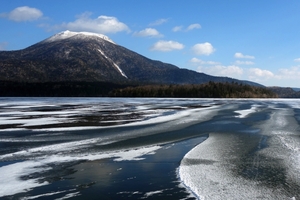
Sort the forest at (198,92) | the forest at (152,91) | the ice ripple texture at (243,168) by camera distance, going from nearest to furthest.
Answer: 1. the ice ripple texture at (243,168)
2. the forest at (198,92)
3. the forest at (152,91)

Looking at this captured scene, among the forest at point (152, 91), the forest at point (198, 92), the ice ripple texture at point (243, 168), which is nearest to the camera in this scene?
the ice ripple texture at point (243, 168)

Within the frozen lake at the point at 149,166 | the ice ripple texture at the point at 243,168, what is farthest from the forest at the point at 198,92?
the ice ripple texture at the point at 243,168

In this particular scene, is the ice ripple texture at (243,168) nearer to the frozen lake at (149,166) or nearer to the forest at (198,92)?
the frozen lake at (149,166)

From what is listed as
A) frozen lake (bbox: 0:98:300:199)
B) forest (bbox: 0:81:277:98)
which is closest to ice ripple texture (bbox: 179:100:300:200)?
frozen lake (bbox: 0:98:300:199)

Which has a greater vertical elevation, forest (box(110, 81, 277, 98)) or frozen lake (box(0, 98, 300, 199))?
forest (box(110, 81, 277, 98))

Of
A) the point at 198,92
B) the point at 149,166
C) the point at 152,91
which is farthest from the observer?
the point at 152,91

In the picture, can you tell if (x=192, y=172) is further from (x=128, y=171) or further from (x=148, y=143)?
(x=148, y=143)

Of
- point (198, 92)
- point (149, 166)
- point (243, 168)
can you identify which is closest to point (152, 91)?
point (198, 92)

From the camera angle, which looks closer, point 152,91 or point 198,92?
point 198,92

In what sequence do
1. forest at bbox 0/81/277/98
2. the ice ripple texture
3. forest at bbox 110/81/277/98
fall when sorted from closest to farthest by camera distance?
the ice ripple texture < forest at bbox 110/81/277/98 < forest at bbox 0/81/277/98

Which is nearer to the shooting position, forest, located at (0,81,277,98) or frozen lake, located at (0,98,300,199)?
frozen lake, located at (0,98,300,199)

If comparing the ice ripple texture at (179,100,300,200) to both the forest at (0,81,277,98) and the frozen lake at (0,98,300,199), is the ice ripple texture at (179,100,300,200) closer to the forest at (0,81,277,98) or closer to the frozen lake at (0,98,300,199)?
the frozen lake at (0,98,300,199)

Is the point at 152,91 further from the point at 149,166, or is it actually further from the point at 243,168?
the point at 243,168

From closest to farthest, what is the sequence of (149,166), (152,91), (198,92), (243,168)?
(243,168)
(149,166)
(198,92)
(152,91)
